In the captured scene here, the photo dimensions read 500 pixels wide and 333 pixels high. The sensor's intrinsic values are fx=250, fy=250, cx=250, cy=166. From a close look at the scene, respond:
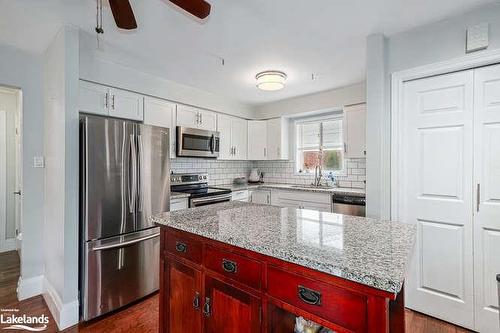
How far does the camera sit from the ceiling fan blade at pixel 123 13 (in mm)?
1395

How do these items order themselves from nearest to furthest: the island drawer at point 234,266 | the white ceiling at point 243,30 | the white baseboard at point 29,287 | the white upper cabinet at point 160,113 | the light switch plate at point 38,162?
the island drawer at point 234,266, the white ceiling at point 243,30, the white baseboard at point 29,287, the light switch plate at point 38,162, the white upper cabinet at point 160,113

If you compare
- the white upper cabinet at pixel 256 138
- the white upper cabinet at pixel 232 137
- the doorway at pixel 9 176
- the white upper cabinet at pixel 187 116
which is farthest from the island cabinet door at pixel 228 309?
the doorway at pixel 9 176

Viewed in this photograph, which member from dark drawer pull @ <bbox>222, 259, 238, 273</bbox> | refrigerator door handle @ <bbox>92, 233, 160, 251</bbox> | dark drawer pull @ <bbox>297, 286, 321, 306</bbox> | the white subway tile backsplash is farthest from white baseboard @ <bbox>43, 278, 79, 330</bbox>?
dark drawer pull @ <bbox>297, 286, 321, 306</bbox>

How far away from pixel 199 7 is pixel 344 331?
167cm

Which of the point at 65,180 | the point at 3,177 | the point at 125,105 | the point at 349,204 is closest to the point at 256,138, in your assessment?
the point at 349,204

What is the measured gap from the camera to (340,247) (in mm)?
1043

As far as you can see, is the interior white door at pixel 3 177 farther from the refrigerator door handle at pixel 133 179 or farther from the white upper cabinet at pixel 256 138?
the white upper cabinet at pixel 256 138

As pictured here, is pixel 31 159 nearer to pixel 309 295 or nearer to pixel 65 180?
pixel 65 180

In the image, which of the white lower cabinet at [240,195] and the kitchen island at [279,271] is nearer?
the kitchen island at [279,271]

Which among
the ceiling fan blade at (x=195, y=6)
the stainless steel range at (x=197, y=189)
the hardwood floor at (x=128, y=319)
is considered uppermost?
the ceiling fan blade at (x=195, y=6)

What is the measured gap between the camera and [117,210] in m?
2.26

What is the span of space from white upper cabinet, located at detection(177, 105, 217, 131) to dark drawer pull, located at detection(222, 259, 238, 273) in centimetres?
260

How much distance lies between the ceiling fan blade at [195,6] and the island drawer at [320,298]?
1403mm

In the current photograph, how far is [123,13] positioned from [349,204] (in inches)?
118
